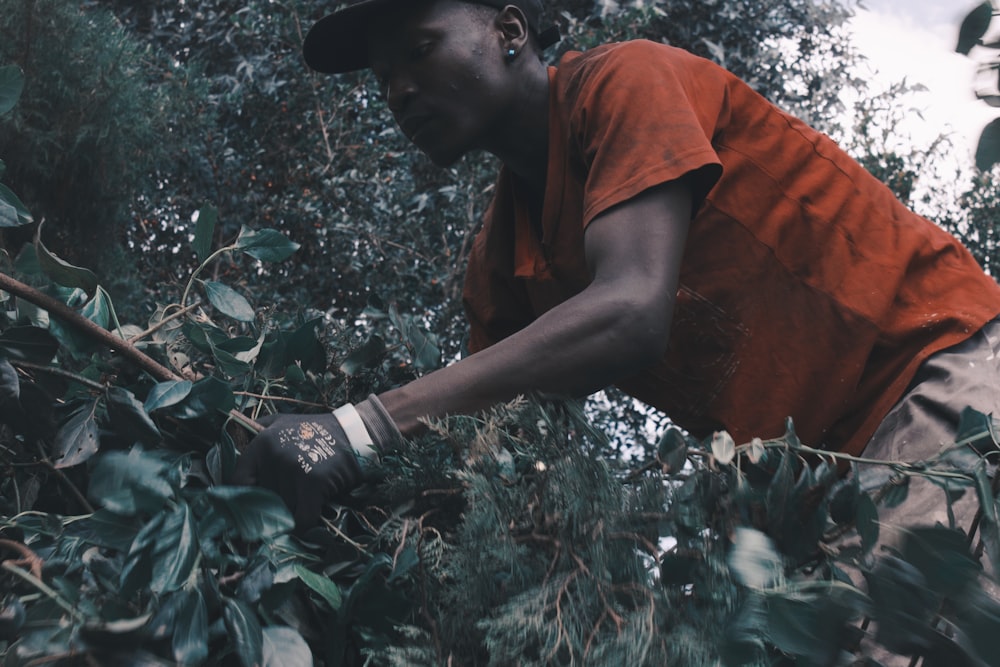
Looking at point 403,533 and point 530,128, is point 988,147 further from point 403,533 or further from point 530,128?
point 530,128

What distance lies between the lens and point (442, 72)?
2115 mm

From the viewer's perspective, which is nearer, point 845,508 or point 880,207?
point 845,508

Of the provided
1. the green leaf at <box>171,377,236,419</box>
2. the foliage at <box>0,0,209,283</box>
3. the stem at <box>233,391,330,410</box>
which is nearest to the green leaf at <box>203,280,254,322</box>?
the stem at <box>233,391,330,410</box>

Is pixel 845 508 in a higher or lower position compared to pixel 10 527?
higher

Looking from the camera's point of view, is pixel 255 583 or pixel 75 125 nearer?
pixel 255 583

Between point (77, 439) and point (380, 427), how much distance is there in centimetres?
42

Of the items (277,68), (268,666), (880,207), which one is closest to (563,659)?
(268,666)

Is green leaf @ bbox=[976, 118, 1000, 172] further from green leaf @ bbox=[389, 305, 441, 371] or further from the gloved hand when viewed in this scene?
green leaf @ bbox=[389, 305, 441, 371]

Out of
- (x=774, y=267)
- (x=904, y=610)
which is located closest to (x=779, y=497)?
(x=904, y=610)

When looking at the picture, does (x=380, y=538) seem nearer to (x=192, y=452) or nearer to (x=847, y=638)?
(x=192, y=452)

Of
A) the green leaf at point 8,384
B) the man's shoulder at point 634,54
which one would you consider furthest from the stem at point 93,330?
the man's shoulder at point 634,54

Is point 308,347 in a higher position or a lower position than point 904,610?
lower

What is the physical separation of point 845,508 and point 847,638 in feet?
0.65

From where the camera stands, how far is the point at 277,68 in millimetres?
6738
